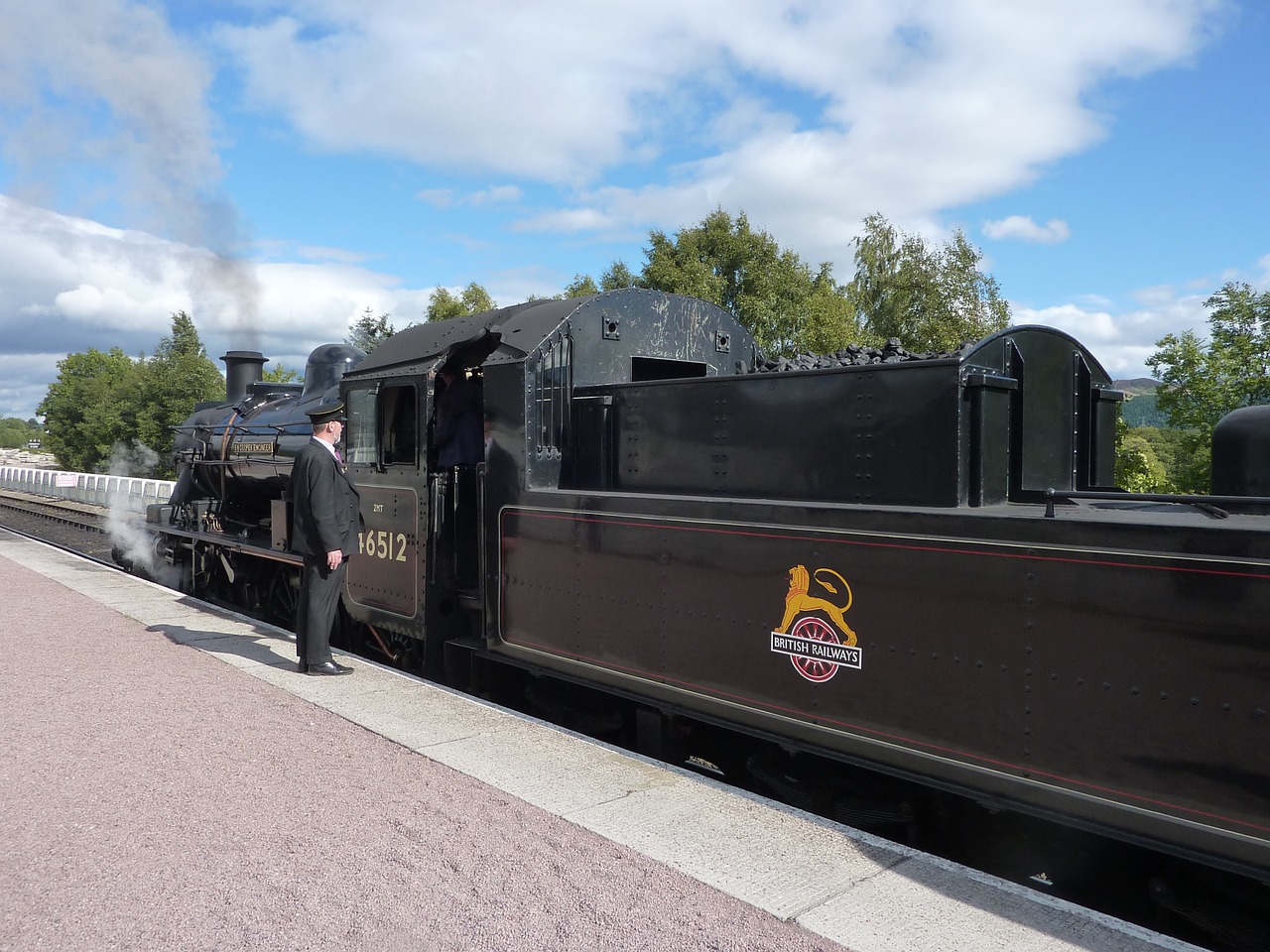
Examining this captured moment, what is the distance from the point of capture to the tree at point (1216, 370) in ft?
97.4

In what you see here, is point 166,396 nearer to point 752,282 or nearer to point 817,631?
point 752,282

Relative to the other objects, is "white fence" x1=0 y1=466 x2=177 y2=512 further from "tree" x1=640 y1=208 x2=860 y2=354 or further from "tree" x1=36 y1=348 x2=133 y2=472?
"tree" x1=640 y1=208 x2=860 y2=354

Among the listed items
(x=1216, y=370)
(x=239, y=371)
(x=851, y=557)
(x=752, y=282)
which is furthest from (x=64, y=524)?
(x=1216, y=370)

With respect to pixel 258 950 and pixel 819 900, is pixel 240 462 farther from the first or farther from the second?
pixel 819 900

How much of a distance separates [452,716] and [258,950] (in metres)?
2.39

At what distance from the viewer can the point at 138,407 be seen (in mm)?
45469

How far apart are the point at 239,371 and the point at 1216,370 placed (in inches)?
1220

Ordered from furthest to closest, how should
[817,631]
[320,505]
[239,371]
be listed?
[239,371], [320,505], [817,631]

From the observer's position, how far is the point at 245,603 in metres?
9.98

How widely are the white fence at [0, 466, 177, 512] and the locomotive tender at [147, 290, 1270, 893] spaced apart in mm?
12956

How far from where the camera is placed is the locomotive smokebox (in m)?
3.41

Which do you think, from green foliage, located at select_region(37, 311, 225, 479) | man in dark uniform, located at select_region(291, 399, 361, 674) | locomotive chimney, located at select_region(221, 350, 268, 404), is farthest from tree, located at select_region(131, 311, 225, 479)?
man in dark uniform, located at select_region(291, 399, 361, 674)

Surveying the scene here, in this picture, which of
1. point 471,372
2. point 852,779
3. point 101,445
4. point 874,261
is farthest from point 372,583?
point 101,445

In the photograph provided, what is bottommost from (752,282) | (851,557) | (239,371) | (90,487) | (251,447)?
(90,487)
